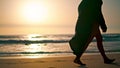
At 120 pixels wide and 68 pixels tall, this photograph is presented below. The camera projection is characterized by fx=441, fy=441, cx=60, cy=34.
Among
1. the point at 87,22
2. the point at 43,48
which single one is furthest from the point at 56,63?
the point at 43,48

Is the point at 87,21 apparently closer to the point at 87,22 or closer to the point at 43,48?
the point at 87,22

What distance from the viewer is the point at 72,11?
64000mm

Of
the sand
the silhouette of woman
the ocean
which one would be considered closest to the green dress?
the silhouette of woman

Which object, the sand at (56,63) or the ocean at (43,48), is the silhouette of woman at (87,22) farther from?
the ocean at (43,48)

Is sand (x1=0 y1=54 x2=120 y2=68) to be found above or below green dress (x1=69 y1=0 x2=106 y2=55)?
below

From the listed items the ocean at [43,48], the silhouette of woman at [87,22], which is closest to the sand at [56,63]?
the silhouette of woman at [87,22]

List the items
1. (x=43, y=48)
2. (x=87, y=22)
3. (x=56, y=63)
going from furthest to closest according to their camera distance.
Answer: (x=43, y=48) → (x=56, y=63) → (x=87, y=22)

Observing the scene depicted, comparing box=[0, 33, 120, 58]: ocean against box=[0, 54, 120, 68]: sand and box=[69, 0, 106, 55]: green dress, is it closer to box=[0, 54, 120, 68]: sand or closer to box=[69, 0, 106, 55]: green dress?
Answer: box=[0, 54, 120, 68]: sand

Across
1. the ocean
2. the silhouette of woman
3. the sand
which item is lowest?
the ocean

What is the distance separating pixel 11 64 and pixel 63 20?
65.9 meters

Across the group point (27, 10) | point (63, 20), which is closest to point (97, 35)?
point (27, 10)

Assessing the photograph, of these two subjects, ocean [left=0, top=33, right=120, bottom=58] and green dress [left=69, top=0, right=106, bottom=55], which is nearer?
green dress [left=69, top=0, right=106, bottom=55]

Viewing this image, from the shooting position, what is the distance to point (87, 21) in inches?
414

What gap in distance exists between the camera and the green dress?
10477 millimetres
